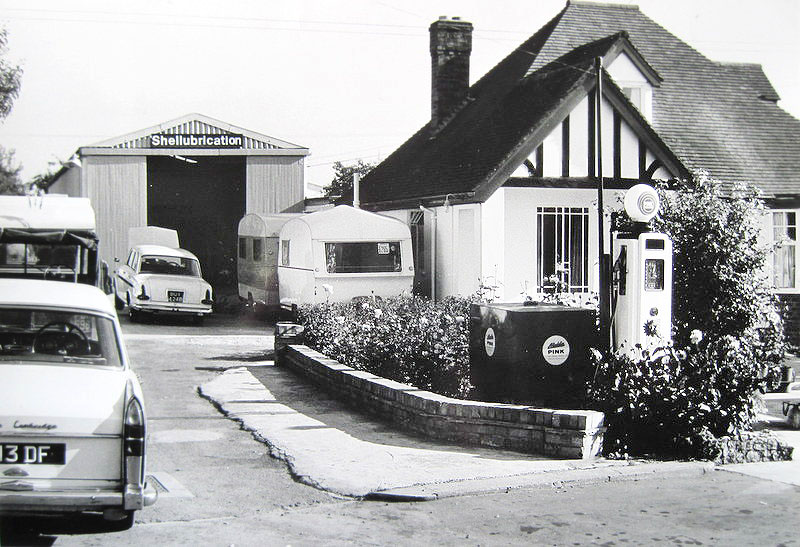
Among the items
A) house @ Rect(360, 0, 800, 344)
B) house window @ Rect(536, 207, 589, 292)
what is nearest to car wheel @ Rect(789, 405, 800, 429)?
house @ Rect(360, 0, 800, 344)

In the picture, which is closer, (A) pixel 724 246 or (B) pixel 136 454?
(B) pixel 136 454

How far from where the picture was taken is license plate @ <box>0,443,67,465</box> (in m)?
5.70

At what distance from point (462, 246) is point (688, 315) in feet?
27.1

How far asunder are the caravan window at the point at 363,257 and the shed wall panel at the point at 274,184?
40.7ft

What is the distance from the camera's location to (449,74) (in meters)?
25.0

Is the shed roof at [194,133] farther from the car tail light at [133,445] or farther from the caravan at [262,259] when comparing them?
the car tail light at [133,445]

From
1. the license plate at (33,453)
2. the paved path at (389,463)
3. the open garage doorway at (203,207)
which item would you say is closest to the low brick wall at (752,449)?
the paved path at (389,463)

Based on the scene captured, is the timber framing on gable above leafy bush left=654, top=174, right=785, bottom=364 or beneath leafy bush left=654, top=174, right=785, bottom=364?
above

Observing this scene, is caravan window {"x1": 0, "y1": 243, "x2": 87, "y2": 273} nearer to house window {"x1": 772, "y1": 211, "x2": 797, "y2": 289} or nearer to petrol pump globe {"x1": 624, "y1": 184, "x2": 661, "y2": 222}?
petrol pump globe {"x1": 624, "y1": 184, "x2": 661, "y2": 222}

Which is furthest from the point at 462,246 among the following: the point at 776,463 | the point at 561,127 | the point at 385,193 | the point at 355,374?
the point at 776,463

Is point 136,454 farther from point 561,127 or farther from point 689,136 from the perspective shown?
point 689,136

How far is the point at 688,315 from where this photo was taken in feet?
37.4

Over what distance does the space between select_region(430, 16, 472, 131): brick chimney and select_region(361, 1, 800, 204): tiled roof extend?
1.46 feet

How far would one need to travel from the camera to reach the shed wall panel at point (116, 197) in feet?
100
